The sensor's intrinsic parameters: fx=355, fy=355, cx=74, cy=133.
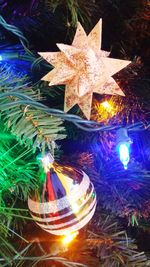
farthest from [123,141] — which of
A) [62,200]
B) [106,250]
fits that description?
[106,250]

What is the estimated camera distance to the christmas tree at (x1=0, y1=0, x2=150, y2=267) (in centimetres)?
46

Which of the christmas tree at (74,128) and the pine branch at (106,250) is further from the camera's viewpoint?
the pine branch at (106,250)

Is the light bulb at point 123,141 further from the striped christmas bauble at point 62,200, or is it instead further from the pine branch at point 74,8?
the pine branch at point 74,8

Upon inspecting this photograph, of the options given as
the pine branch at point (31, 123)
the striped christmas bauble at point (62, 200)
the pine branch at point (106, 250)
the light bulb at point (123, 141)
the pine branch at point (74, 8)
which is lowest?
the pine branch at point (106, 250)

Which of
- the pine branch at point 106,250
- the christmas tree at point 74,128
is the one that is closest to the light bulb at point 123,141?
the christmas tree at point 74,128

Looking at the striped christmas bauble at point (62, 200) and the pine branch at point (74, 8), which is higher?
the pine branch at point (74, 8)

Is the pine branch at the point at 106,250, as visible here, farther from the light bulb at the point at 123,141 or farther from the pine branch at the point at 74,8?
the pine branch at the point at 74,8

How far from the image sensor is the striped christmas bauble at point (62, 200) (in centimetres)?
46

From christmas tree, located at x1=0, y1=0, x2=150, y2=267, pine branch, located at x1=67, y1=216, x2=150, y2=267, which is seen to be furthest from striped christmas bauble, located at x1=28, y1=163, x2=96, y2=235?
pine branch, located at x1=67, y1=216, x2=150, y2=267

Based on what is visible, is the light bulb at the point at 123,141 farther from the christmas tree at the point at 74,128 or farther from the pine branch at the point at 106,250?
the pine branch at the point at 106,250

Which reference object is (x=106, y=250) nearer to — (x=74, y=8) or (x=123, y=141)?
(x=123, y=141)

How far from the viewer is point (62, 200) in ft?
1.51

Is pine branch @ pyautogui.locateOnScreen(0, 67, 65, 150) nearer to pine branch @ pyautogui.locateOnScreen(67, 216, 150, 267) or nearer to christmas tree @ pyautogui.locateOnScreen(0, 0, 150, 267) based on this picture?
christmas tree @ pyautogui.locateOnScreen(0, 0, 150, 267)

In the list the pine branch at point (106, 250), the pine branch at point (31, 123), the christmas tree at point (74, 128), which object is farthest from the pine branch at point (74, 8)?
the pine branch at point (106, 250)
